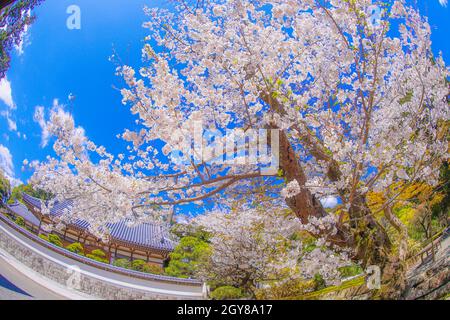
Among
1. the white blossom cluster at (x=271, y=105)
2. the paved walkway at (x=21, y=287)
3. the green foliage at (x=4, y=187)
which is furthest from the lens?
the green foliage at (x=4, y=187)

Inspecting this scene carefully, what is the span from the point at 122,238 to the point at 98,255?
1.11 ft

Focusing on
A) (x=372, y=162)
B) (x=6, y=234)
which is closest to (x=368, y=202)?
(x=372, y=162)

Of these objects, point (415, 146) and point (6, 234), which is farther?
point (6, 234)

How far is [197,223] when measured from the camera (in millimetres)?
3637

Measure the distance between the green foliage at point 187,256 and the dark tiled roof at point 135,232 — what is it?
12 cm

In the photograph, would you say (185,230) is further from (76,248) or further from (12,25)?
(12,25)

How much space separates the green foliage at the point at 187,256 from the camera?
11.1ft

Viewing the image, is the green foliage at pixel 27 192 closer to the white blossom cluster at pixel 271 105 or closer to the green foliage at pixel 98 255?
the white blossom cluster at pixel 271 105

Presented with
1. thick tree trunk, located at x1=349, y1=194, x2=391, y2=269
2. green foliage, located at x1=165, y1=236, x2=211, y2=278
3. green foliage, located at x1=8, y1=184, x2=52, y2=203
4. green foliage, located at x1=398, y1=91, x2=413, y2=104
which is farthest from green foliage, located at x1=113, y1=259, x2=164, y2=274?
green foliage, located at x1=398, y1=91, x2=413, y2=104

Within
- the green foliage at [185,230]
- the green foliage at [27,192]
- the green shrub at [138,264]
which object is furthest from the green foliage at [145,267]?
the green foliage at [27,192]

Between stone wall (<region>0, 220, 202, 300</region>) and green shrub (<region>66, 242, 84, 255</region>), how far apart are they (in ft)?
0.45

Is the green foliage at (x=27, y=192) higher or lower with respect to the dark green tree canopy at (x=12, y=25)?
lower

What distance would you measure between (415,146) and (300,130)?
4.04ft
